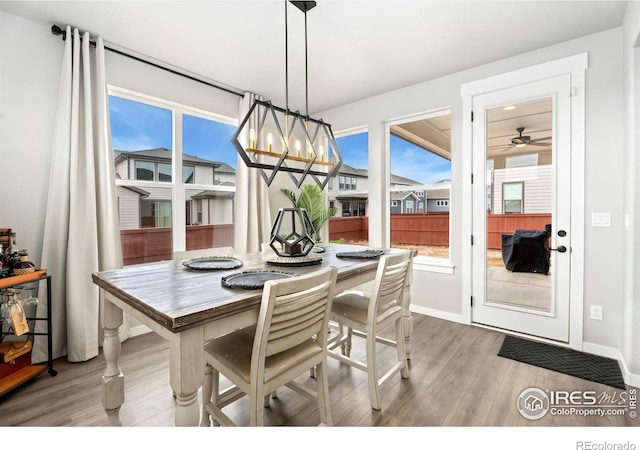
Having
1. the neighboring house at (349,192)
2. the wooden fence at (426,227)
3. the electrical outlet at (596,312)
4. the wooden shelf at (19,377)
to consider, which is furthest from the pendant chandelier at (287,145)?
Result: the electrical outlet at (596,312)

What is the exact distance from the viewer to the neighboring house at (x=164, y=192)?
3.00 meters

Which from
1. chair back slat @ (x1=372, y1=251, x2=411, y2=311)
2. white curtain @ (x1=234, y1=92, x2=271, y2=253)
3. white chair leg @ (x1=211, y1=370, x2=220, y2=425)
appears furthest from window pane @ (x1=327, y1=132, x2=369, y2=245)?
white chair leg @ (x1=211, y1=370, x2=220, y2=425)

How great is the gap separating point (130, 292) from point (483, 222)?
308 centimetres

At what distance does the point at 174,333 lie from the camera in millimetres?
1093

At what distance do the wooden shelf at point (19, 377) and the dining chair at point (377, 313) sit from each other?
2.05 metres

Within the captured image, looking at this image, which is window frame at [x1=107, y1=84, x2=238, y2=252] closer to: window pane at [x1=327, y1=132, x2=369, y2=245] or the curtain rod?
the curtain rod

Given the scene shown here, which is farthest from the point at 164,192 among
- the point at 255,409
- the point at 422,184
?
the point at 422,184

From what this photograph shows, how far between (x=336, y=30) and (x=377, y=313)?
2.23m

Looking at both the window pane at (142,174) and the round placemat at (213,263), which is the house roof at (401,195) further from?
the window pane at (142,174)

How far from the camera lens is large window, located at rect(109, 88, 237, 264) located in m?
3.00

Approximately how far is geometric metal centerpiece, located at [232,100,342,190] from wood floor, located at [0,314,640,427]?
145 cm
